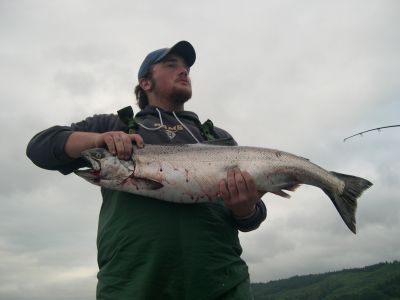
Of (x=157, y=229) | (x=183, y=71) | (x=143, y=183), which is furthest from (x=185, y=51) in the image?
(x=157, y=229)

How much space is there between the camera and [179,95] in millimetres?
6336

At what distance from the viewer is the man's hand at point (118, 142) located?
472 centimetres

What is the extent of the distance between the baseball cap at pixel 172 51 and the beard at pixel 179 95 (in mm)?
654

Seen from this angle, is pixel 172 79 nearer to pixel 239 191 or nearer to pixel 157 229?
pixel 239 191

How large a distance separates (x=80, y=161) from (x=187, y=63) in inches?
101

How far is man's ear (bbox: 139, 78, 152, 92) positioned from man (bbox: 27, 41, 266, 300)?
1206mm

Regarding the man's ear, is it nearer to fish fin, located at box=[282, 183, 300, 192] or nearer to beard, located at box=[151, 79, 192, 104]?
beard, located at box=[151, 79, 192, 104]

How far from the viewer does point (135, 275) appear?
4441 millimetres

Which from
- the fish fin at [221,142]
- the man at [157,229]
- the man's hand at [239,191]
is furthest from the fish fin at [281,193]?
the fish fin at [221,142]

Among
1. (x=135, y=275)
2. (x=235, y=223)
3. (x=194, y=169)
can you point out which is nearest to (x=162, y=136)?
(x=194, y=169)

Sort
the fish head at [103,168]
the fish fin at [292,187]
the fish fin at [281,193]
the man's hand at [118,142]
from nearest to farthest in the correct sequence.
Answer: the man's hand at [118,142] < the fish head at [103,168] < the fish fin at [281,193] < the fish fin at [292,187]

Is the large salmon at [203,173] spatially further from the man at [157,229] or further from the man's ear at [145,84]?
the man's ear at [145,84]

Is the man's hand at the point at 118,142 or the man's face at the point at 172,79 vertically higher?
the man's face at the point at 172,79

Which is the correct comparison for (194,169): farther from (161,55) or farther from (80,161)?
(161,55)
